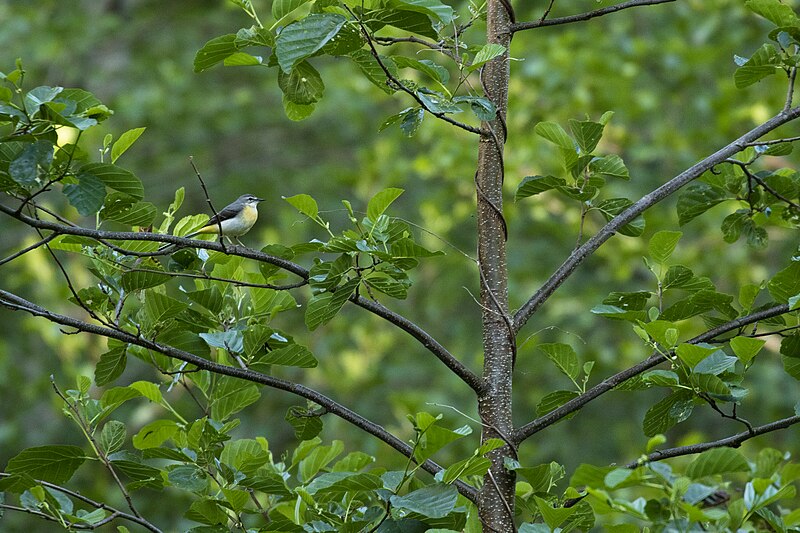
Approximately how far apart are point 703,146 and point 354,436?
314 cm

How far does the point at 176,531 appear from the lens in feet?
21.0

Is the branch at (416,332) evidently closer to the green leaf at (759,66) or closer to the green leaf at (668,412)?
the green leaf at (668,412)

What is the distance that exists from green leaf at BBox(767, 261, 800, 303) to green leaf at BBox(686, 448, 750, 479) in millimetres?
517

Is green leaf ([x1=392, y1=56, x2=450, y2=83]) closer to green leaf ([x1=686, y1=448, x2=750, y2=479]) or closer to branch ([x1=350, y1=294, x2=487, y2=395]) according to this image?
branch ([x1=350, y1=294, x2=487, y2=395])

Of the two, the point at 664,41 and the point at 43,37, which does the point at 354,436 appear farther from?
the point at 43,37

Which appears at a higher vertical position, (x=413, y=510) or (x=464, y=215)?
(x=413, y=510)

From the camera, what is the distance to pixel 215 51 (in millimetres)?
1661

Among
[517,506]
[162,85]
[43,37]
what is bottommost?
[162,85]

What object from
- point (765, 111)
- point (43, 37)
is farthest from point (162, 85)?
point (765, 111)

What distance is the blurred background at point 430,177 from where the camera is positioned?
19.7 ft

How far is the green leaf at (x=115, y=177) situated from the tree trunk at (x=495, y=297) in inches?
26.0

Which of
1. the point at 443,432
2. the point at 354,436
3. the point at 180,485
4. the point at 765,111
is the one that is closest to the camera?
the point at 443,432

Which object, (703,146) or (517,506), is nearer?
(517,506)

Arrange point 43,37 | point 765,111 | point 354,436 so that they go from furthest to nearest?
point 43,37 → point 354,436 → point 765,111
